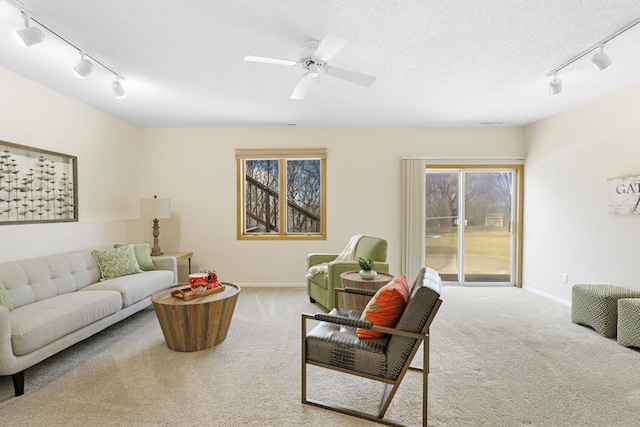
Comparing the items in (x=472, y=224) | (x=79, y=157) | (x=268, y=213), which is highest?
(x=79, y=157)

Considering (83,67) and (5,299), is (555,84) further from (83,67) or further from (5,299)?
(5,299)

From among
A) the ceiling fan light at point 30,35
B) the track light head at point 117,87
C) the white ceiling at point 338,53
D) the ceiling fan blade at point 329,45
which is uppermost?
the white ceiling at point 338,53

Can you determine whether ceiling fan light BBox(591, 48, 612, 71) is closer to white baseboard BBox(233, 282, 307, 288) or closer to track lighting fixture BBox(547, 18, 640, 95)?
track lighting fixture BBox(547, 18, 640, 95)

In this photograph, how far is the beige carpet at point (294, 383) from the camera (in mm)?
1994

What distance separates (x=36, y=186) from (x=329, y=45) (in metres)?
3.29

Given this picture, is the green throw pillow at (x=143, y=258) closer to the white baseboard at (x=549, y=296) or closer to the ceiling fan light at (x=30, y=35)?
the ceiling fan light at (x=30, y=35)

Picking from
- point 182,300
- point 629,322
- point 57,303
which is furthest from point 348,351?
point 629,322

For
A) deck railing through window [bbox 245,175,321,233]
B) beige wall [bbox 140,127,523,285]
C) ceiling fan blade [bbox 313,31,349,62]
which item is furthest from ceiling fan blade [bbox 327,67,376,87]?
deck railing through window [bbox 245,175,321,233]

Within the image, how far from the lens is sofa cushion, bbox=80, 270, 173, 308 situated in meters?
3.26

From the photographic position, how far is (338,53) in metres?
2.70

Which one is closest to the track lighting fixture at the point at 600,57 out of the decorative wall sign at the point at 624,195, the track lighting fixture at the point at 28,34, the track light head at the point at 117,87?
the decorative wall sign at the point at 624,195

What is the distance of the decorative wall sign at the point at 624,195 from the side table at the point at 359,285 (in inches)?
102

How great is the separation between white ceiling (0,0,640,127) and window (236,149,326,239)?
3.89 ft

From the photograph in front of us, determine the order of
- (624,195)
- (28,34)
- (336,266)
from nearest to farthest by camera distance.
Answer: (28,34) → (624,195) → (336,266)
